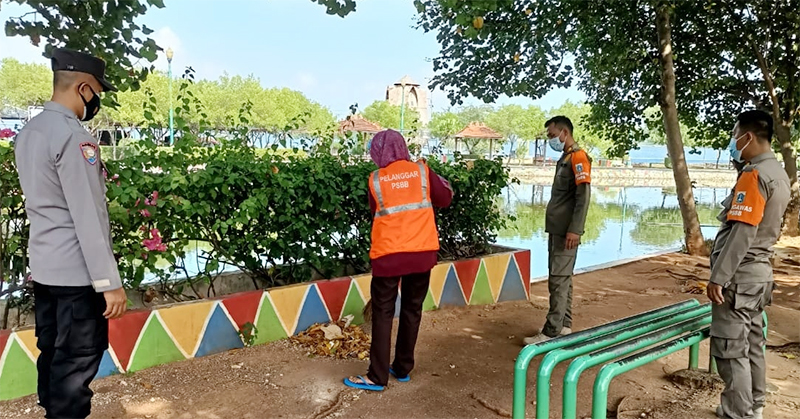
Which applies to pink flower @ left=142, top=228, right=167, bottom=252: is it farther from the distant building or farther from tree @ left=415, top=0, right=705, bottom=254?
the distant building

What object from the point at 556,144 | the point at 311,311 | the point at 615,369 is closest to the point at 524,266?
the point at 556,144

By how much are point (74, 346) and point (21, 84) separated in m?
35.2

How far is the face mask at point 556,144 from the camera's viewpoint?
4381 mm

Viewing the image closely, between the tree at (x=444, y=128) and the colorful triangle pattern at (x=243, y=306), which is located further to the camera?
the tree at (x=444, y=128)

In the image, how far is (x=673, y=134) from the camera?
8.45 metres

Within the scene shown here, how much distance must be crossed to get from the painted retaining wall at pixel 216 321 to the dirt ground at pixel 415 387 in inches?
3.4

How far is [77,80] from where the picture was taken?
2383 millimetres

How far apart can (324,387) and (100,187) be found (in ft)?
5.75

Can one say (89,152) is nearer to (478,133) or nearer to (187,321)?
(187,321)

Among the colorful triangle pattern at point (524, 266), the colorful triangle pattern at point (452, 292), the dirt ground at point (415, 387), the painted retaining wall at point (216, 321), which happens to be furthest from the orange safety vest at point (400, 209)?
the colorful triangle pattern at point (524, 266)

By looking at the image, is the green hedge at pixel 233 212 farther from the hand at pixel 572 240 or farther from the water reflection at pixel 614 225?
the water reflection at pixel 614 225

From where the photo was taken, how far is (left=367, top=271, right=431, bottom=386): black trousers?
3.43 meters

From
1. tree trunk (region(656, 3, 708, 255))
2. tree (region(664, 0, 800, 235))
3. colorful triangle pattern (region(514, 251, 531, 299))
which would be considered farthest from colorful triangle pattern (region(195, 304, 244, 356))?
tree (region(664, 0, 800, 235))

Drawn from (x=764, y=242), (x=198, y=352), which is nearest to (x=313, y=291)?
(x=198, y=352)
